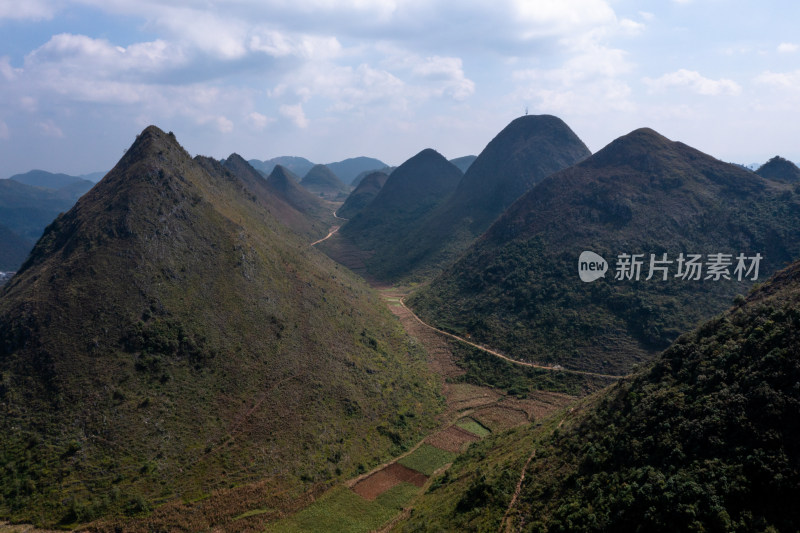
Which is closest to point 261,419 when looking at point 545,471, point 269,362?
point 269,362

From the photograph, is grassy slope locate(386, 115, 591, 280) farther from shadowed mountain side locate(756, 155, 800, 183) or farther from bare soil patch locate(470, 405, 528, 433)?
bare soil patch locate(470, 405, 528, 433)

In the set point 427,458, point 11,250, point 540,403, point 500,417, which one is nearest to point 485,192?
point 540,403

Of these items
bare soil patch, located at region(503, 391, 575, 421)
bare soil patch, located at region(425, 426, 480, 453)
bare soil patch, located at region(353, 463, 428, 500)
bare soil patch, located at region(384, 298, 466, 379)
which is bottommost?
bare soil patch, located at region(353, 463, 428, 500)

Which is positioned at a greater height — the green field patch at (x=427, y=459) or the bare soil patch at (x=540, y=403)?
the bare soil patch at (x=540, y=403)

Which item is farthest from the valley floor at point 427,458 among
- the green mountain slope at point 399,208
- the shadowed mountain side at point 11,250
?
the shadowed mountain side at point 11,250

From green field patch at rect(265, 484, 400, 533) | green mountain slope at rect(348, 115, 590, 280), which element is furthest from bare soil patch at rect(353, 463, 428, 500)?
green mountain slope at rect(348, 115, 590, 280)

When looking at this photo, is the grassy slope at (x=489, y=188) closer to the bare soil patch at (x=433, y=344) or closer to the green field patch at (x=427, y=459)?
the bare soil patch at (x=433, y=344)
